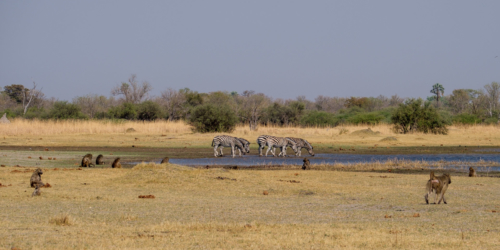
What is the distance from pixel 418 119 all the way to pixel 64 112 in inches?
1464

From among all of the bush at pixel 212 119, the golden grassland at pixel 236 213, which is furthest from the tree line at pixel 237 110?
the golden grassland at pixel 236 213

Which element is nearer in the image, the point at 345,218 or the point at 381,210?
the point at 345,218

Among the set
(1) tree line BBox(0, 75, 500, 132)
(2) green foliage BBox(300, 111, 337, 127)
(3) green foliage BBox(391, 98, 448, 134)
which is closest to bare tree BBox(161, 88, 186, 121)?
(1) tree line BBox(0, 75, 500, 132)

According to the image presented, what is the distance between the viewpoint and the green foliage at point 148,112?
68812mm

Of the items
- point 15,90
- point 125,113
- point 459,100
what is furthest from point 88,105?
point 459,100

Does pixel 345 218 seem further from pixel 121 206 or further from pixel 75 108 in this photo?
pixel 75 108

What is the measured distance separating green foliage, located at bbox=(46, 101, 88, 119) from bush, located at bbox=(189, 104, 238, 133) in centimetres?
1777

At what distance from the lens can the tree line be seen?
49.2 meters

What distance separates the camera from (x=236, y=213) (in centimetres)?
1063

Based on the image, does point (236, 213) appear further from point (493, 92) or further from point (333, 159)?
point (493, 92)

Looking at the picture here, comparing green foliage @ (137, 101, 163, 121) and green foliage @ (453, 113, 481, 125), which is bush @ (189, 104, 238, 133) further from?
green foliage @ (453, 113, 481, 125)

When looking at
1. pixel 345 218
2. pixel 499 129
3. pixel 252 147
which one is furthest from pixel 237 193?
pixel 499 129

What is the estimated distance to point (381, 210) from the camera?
1116 centimetres

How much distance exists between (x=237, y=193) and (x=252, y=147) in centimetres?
2503
